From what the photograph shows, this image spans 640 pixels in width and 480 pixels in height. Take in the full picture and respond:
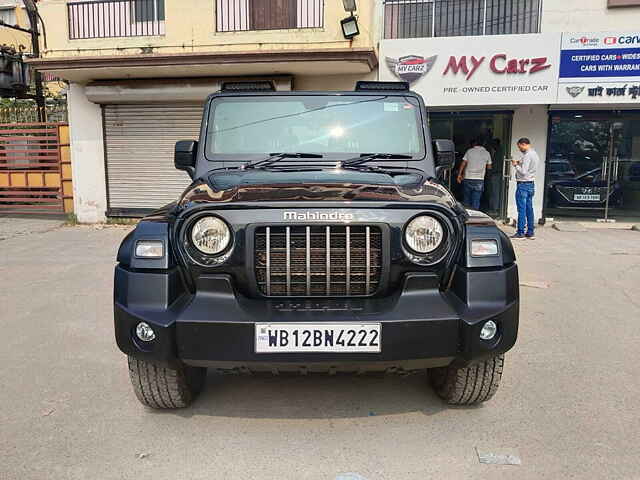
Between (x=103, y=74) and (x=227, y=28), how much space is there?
262 cm

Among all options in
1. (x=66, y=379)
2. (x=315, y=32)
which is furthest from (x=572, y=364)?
(x=315, y=32)

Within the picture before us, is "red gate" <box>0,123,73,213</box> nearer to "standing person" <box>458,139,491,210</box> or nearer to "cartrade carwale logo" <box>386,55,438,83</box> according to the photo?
"cartrade carwale logo" <box>386,55,438,83</box>

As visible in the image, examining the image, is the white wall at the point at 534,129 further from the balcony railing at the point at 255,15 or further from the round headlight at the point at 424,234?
the round headlight at the point at 424,234

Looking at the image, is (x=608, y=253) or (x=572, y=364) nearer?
(x=572, y=364)

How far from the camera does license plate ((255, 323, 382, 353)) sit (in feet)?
8.63

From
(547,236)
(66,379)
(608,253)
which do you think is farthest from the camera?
(547,236)

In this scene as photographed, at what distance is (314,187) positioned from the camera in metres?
3.03

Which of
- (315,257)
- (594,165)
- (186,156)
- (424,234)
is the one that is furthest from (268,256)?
(594,165)

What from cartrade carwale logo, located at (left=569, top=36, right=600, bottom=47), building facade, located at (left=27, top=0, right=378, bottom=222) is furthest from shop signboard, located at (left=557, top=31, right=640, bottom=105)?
building facade, located at (left=27, top=0, right=378, bottom=222)

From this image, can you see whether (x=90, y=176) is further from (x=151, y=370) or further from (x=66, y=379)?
(x=151, y=370)

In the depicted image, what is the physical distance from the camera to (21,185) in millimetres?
12789

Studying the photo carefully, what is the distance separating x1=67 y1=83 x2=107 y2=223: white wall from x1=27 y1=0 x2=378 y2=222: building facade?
2 centimetres

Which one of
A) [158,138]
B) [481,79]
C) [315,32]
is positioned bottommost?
[158,138]

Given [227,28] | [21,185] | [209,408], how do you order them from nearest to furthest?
[209,408] < [227,28] < [21,185]
